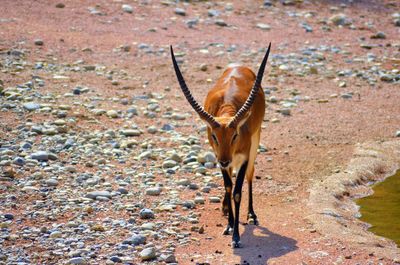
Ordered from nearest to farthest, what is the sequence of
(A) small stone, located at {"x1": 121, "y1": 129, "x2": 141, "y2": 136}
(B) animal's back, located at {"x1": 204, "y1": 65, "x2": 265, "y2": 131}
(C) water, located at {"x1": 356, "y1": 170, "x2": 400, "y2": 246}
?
(B) animal's back, located at {"x1": 204, "y1": 65, "x2": 265, "y2": 131}, (C) water, located at {"x1": 356, "y1": 170, "x2": 400, "y2": 246}, (A) small stone, located at {"x1": 121, "y1": 129, "x2": 141, "y2": 136}

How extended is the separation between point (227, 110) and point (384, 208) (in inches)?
138

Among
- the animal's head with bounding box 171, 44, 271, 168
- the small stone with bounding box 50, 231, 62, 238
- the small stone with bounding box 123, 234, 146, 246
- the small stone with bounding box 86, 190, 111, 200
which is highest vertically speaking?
the animal's head with bounding box 171, 44, 271, 168

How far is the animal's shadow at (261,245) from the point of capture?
34.5ft

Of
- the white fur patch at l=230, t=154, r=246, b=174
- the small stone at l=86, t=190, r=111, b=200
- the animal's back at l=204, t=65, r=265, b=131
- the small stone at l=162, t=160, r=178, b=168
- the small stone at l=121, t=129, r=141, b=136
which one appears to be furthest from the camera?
the small stone at l=121, t=129, r=141, b=136

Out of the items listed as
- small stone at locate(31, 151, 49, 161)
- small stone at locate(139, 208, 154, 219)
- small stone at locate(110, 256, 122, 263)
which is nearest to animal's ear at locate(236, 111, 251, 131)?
small stone at locate(139, 208, 154, 219)

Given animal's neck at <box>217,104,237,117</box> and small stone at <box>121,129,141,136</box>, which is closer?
animal's neck at <box>217,104,237,117</box>

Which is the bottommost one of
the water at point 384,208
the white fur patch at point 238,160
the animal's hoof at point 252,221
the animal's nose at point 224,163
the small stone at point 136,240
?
the water at point 384,208

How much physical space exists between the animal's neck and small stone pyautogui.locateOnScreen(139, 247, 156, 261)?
7.39 ft

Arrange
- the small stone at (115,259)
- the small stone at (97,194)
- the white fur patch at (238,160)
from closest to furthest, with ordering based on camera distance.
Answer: the small stone at (115,259), the white fur patch at (238,160), the small stone at (97,194)

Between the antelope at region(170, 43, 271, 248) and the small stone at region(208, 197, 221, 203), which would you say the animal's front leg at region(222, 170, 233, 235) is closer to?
the antelope at region(170, 43, 271, 248)

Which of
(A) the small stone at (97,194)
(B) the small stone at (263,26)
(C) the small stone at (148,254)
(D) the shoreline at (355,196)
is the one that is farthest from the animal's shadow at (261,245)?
(B) the small stone at (263,26)

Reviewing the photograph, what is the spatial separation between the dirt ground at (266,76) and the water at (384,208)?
85cm

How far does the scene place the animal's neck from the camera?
11.5 metres

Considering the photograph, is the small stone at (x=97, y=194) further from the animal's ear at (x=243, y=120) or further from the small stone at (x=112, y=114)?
the small stone at (x=112, y=114)
